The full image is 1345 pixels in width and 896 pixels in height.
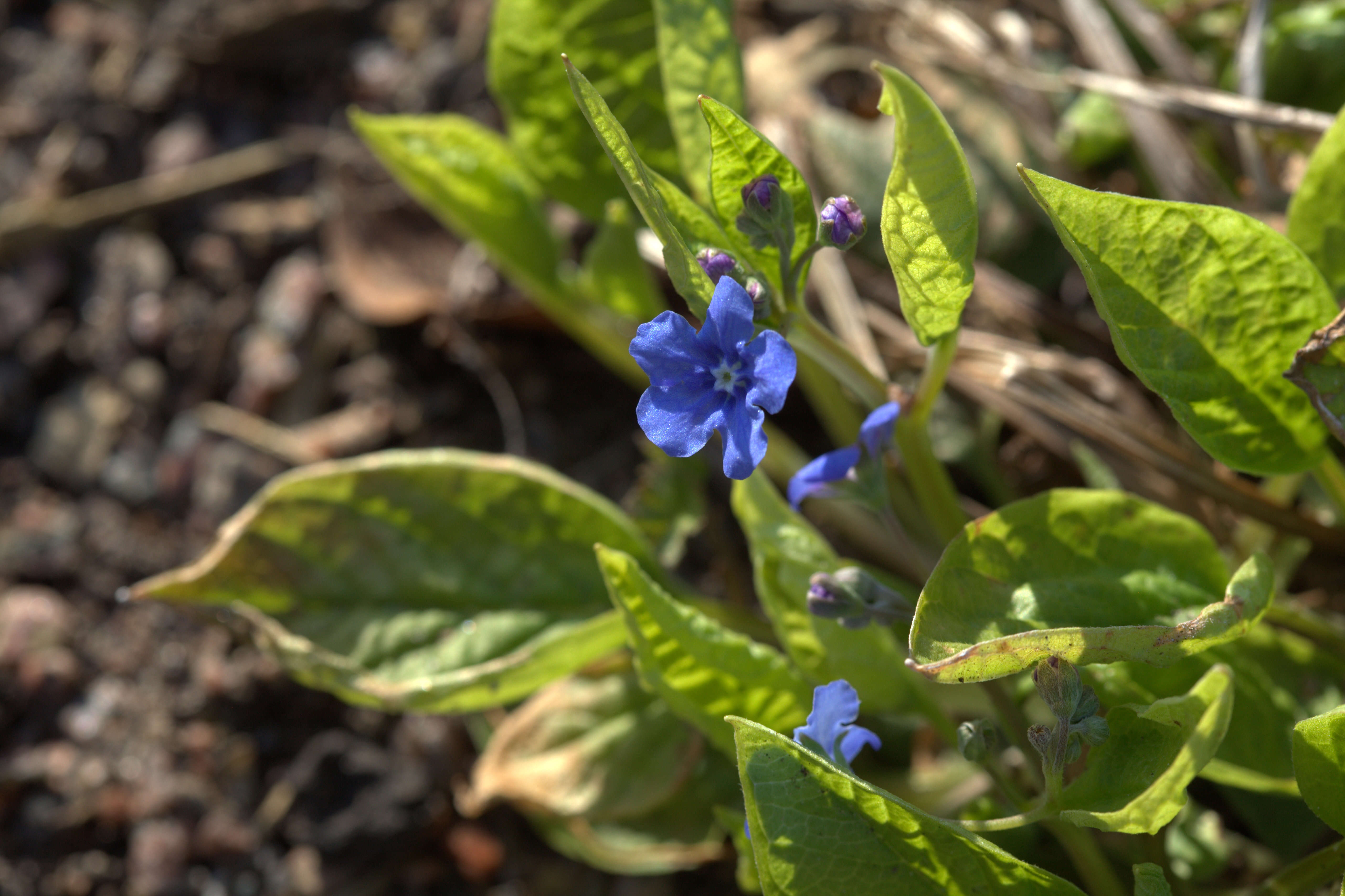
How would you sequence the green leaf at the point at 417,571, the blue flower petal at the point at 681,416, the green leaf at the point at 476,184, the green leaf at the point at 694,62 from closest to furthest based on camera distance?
the blue flower petal at the point at 681,416
the green leaf at the point at 694,62
the green leaf at the point at 417,571
the green leaf at the point at 476,184

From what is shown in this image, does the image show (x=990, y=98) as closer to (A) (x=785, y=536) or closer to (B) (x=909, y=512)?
(B) (x=909, y=512)

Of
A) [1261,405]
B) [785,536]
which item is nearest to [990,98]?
[1261,405]

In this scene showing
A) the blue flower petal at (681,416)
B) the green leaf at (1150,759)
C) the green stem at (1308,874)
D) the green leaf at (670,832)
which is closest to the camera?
the green leaf at (1150,759)

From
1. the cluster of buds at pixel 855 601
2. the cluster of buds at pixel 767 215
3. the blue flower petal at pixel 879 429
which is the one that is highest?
the cluster of buds at pixel 767 215

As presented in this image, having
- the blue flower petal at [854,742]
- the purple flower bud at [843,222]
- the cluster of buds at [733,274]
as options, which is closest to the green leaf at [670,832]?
the blue flower petal at [854,742]

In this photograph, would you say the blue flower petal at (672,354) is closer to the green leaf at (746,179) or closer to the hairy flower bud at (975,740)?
the green leaf at (746,179)

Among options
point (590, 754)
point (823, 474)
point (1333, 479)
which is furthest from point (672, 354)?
point (1333, 479)
